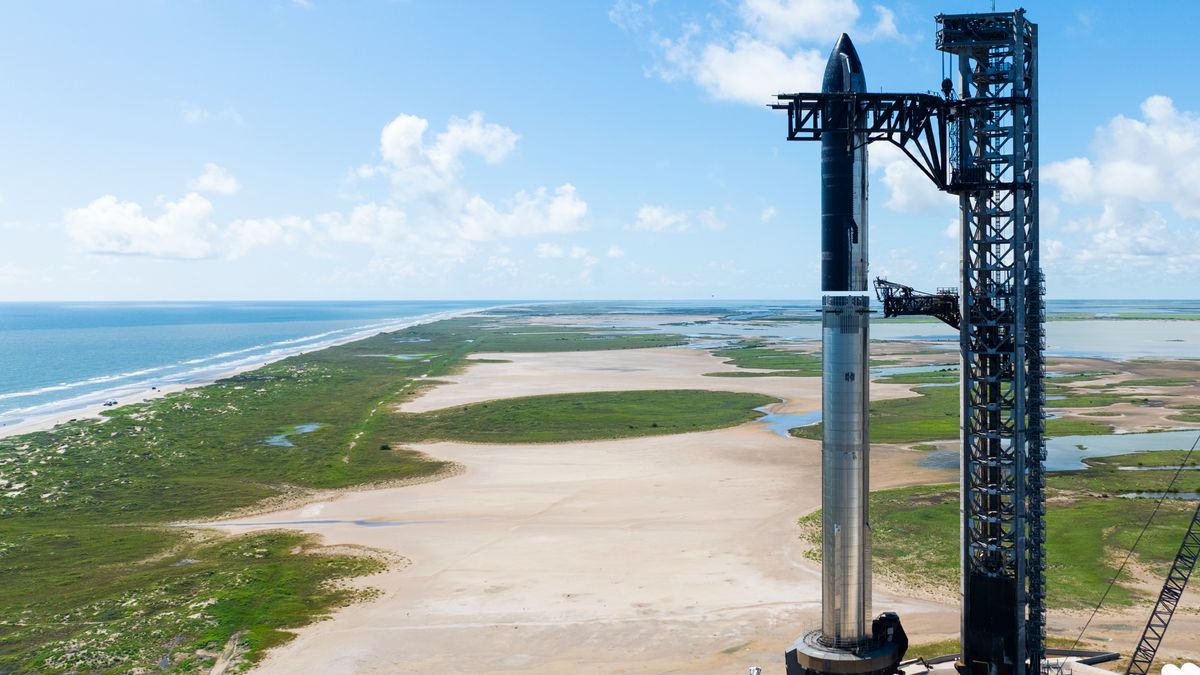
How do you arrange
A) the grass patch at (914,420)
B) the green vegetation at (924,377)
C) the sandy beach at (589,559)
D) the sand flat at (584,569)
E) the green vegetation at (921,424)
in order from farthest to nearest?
1. the green vegetation at (924,377)
2. the grass patch at (914,420)
3. the green vegetation at (921,424)
4. the sandy beach at (589,559)
5. the sand flat at (584,569)

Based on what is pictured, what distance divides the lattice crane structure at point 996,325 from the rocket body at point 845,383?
1.64 meters

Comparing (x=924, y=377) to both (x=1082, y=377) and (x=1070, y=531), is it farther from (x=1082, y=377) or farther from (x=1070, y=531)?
(x=1070, y=531)

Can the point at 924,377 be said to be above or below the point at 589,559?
above

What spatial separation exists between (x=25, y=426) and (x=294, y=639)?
100935mm

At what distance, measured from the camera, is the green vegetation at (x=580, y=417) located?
341ft

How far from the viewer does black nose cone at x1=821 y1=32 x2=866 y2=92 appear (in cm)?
3422

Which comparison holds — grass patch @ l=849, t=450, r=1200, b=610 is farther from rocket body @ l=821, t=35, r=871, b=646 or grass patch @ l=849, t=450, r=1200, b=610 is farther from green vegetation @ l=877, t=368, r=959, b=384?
green vegetation @ l=877, t=368, r=959, b=384

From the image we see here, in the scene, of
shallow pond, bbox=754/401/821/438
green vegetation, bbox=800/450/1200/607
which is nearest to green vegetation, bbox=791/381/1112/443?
shallow pond, bbox=754/401/821/438

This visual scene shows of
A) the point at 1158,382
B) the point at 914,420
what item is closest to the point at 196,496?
the point at 914,420

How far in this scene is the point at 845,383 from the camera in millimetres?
34188

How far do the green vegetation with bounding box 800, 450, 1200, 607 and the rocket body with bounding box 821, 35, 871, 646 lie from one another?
58.7 feet

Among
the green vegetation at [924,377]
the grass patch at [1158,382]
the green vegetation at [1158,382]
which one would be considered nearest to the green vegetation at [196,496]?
the green vegetation at [924,377]

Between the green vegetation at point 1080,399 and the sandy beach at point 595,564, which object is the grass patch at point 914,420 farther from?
the green vegetation at point 1080,399

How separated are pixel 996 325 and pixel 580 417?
85.3 metres
